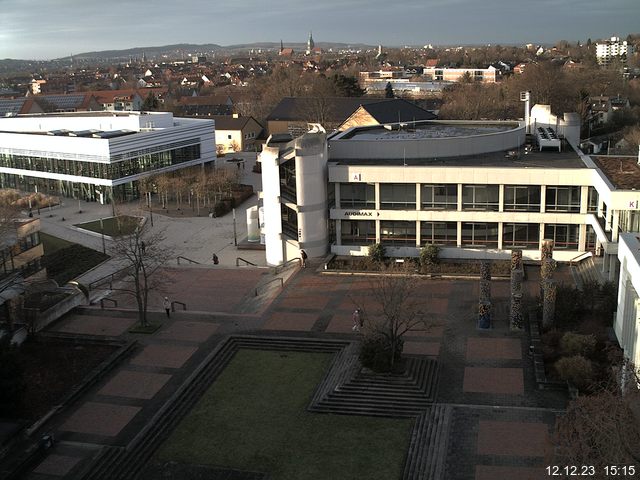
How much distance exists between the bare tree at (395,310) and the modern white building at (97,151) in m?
33.5

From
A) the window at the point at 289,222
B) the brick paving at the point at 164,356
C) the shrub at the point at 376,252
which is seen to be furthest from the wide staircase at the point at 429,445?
the window at the point at 289,222

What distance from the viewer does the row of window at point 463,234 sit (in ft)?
130

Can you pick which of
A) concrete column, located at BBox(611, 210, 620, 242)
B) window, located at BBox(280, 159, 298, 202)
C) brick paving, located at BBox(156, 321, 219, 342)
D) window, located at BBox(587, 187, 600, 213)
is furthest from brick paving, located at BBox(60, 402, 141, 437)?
window, located at BBox(587, 187, 600, 213)

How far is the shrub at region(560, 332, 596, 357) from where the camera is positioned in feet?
85.4

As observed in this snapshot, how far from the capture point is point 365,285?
3722cm

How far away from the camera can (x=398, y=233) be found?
41.7 metres

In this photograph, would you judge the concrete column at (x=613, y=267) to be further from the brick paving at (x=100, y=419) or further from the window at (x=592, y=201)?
the brick paving at (x=100, y=419)

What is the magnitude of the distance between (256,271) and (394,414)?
18081 mm

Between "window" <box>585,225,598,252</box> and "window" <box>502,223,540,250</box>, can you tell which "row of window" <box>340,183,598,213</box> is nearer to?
"window" <box>502,223,540,250</box>

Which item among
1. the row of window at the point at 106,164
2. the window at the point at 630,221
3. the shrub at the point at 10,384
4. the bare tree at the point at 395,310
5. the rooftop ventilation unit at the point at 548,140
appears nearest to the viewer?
the shrub at the point at 10,384

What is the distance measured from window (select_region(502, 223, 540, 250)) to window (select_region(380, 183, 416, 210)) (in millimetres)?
5442

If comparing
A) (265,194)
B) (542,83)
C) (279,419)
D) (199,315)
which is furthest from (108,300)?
(542,83)

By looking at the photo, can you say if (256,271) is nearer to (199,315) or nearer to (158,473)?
(199,315)

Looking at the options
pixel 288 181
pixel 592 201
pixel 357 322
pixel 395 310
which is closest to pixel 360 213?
pixel 288 181
